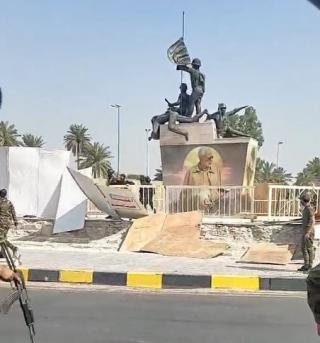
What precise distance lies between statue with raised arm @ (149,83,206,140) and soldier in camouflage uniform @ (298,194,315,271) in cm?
1015

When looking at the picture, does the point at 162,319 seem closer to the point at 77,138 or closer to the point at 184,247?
the point at 184,247

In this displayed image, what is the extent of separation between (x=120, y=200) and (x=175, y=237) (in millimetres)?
2012

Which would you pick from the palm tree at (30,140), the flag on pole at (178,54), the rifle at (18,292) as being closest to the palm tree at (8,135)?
the palm tree at (30,140)

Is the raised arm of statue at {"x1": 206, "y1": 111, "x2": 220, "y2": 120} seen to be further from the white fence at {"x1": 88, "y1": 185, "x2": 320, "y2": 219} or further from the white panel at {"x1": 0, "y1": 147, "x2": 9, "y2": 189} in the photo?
the white panel at {"x1": 0, "y1": 147, "x2": 9, "y2": 189}

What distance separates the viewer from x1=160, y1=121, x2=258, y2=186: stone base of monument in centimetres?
2061

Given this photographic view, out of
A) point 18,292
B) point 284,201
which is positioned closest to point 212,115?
point 284,201

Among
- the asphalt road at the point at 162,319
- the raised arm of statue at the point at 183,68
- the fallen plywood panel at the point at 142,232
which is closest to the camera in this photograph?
the asphalt road at the point at 162,319

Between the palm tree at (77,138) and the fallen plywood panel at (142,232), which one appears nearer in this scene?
the fallen plywood panel at (142,232)

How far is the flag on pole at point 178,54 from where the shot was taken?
22703 mm

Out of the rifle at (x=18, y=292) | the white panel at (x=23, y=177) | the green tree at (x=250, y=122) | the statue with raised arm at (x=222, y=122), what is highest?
the green tree at (x=250, y=122)

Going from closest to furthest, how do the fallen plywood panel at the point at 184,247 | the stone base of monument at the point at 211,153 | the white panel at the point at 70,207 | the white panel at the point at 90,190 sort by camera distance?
the fallen plywood panel at the point at 184,247, the white panel at the point at 90,190, the white panel at the point at 70,207, the stone base of monument at the point at 211,153

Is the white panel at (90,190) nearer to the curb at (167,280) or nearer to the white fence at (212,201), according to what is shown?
the white fence at (212,201)

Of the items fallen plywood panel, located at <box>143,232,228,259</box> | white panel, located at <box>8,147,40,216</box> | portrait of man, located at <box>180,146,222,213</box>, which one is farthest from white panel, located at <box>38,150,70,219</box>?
portrait of man, located at <box>180,146,222,213</box>

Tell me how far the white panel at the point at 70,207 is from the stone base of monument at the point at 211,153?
17.9 feet
